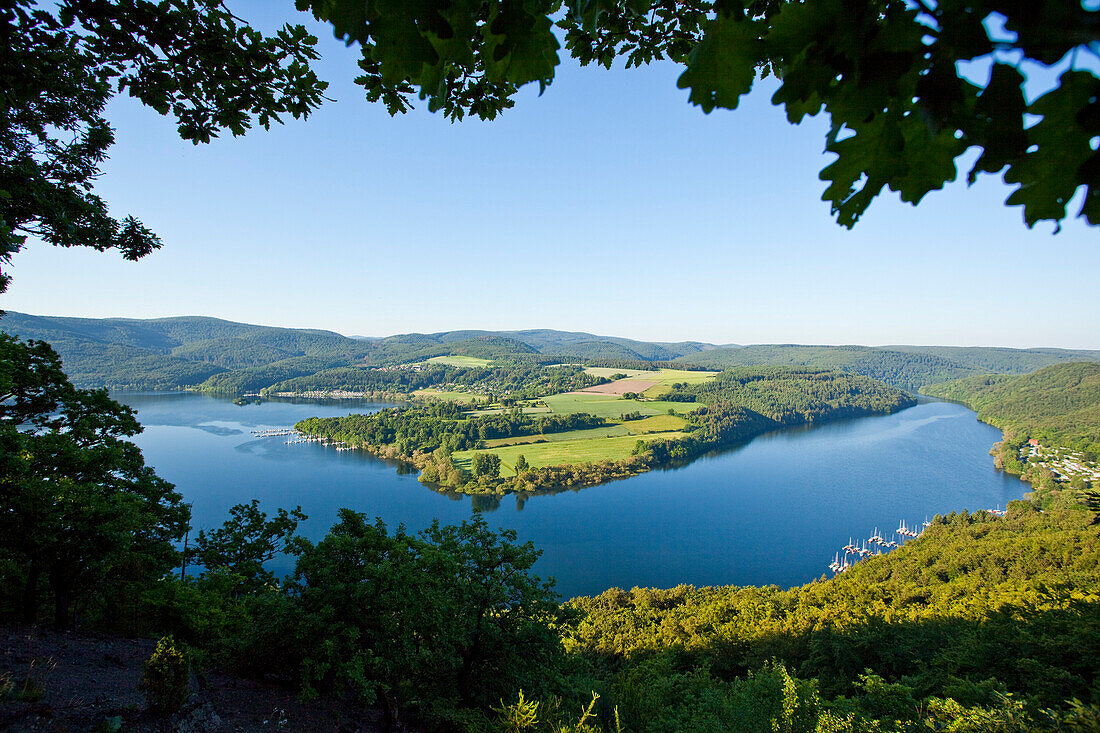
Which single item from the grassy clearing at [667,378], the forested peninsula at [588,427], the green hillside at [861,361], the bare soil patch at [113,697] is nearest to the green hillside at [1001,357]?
the green hillside at [861,361]

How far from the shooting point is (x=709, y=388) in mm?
97500

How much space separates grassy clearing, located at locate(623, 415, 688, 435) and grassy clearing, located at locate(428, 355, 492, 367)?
241 ft

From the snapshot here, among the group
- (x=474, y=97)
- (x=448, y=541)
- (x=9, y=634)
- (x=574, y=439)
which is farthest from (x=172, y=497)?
(x=574, y=439)

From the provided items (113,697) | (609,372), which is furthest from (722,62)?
(609,372)

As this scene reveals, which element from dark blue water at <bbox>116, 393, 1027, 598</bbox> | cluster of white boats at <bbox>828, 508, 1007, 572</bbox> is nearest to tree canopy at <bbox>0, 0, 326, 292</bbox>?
dark blue water at <bbox>116, 393, 1027, 598</bbox>

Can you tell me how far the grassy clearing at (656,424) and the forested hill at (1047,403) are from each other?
48587 mm

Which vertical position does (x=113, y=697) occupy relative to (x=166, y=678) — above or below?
below

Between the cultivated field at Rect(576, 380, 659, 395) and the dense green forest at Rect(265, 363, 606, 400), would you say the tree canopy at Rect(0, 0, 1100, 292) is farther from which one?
the dense green forest at Rect(265, 363, 606, 400)

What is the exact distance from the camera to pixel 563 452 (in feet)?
183

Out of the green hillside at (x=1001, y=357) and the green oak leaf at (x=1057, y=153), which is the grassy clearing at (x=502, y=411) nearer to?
the green oak leaf at (x=1057, y=153)

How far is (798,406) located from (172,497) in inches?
3980

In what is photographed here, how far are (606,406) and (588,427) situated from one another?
13662 millimetres

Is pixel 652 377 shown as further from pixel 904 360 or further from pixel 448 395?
pixel 904 360

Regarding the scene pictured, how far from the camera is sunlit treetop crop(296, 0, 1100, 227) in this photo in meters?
0.57
